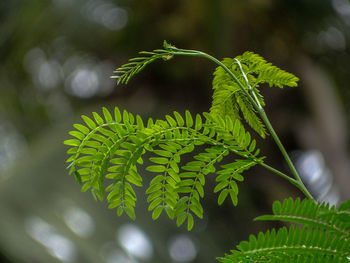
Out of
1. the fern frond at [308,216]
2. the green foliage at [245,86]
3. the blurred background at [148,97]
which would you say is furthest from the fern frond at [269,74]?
the blurred background at [148,97]

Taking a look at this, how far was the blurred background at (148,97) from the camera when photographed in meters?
2.40

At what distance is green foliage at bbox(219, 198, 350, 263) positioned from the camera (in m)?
0.33

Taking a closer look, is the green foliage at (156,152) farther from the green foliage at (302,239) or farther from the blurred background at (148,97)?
the blurred background at (148,97)

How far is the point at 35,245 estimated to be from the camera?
1953 mm

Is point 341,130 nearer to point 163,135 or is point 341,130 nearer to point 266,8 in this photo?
point 266,8

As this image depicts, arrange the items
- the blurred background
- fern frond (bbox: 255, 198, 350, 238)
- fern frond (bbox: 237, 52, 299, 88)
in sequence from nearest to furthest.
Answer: fern frond (bbox: 255, 198, 350, 238), fern frond (bbox: 237, 52, 299, 88), the blurred background

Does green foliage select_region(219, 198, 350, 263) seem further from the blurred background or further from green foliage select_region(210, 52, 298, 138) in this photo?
the blurred background

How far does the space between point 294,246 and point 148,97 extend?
9.62 ft

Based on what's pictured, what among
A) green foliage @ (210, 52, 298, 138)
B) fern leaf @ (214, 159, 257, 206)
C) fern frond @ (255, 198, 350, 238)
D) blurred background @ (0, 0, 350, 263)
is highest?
blurred background @ (0, 0, 350, 263)

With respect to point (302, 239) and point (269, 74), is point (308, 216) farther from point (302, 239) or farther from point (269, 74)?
point (269, 74)

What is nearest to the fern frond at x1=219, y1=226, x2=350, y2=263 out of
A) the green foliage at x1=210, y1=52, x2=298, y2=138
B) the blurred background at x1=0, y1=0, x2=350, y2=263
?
the green foliage at x1=210, y1=52, x2=298, y2=138

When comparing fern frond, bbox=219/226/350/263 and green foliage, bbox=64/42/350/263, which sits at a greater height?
green foliage, bbox=64/42/350/263

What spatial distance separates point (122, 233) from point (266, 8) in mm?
1514

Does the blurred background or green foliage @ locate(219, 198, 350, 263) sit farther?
the blurred background
